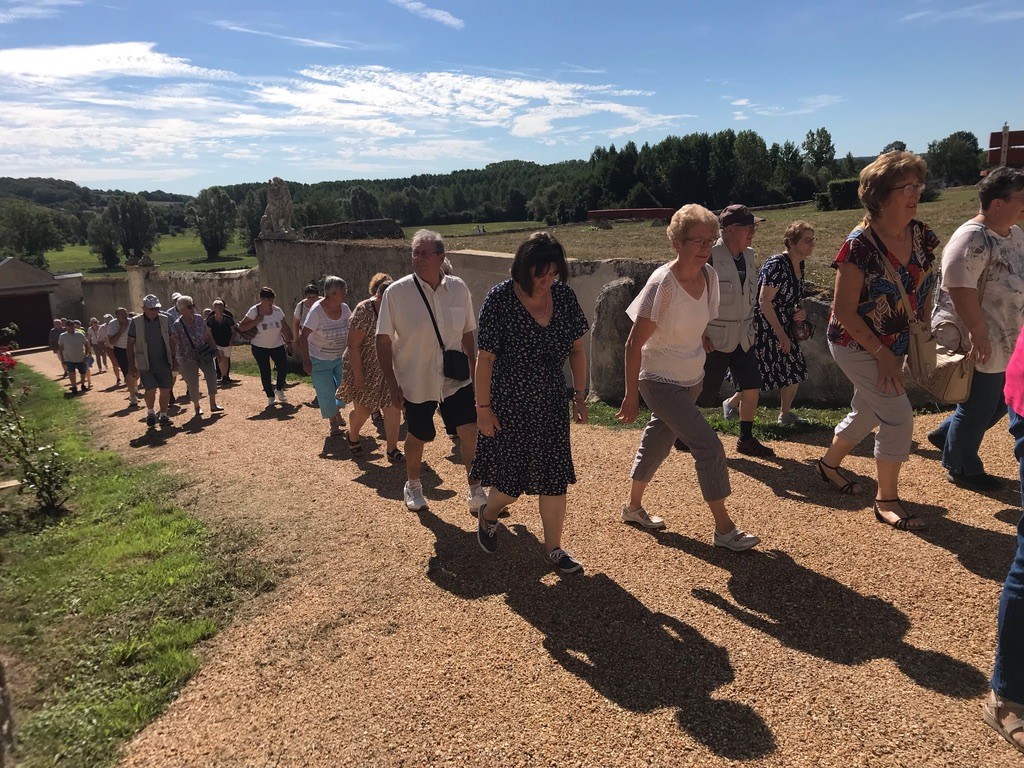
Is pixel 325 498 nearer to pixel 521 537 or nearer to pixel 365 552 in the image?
pixel 365 552

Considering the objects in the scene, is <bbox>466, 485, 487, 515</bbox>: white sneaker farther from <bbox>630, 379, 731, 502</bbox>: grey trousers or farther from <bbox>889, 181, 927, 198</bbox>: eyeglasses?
<bbox>889, 181, 927, 198</bbox>: eyeglasses

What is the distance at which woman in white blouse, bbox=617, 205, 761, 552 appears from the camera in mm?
3777

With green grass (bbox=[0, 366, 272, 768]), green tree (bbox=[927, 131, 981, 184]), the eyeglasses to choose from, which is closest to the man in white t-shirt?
the eyeglasses

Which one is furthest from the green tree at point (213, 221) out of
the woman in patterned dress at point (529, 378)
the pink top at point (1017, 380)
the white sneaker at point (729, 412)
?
the pink top at point (1017, 380)

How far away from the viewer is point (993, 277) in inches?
160

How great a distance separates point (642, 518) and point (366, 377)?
337 cm

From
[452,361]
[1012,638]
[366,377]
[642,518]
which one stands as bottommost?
[642,518]

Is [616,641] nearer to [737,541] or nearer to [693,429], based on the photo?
[737,541]

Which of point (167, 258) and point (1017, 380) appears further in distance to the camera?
point (167, 258)

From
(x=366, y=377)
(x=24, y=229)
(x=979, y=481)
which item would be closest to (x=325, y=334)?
(x=366, y=377)

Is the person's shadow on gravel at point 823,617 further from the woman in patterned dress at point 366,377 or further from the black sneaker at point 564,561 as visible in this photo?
the woman in patterned dress at point 366,377

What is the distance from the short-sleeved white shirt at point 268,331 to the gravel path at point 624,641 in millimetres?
5135

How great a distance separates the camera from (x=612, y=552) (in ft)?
13.7

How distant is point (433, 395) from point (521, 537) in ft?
3.77
